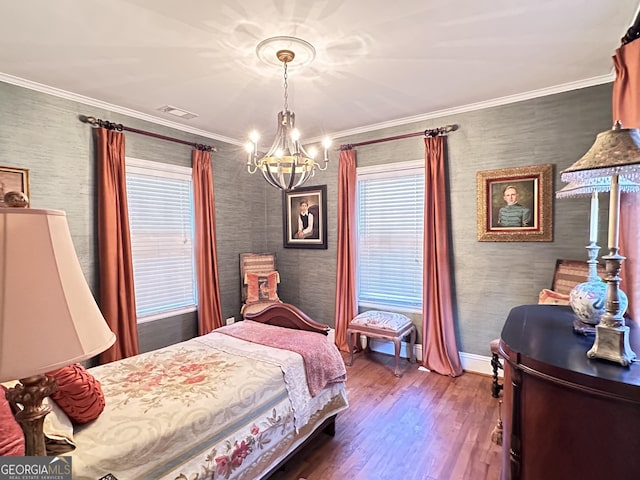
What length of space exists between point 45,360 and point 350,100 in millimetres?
3182

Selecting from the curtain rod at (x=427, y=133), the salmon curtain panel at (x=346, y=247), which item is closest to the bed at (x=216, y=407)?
the salmon curtain panel at (x=346, y=247)

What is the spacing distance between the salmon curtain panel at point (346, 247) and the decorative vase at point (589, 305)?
2817 mm

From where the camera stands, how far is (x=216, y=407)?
165 centimetres

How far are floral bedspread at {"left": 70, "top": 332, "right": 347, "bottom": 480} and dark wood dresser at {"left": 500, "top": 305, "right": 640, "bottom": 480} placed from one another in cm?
123

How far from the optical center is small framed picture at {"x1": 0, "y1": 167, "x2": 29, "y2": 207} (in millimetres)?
2604

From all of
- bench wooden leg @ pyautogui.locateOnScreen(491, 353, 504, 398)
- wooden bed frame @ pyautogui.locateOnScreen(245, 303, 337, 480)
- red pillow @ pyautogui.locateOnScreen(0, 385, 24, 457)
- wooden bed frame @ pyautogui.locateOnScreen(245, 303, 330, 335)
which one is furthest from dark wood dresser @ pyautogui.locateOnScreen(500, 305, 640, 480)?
bench wooden leg @ pyautogui.locateOnScreen(491, 353, 504, 398)

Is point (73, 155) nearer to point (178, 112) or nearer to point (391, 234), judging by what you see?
point (178, 112)

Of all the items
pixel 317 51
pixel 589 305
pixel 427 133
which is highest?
pixel 317 51

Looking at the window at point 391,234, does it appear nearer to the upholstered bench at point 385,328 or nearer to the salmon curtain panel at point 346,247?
the salmon curtain panel at point 346,247

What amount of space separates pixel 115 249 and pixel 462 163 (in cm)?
379

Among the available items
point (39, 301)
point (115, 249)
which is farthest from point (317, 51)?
point (115, 249)

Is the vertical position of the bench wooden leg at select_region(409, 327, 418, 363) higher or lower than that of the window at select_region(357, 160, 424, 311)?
lower

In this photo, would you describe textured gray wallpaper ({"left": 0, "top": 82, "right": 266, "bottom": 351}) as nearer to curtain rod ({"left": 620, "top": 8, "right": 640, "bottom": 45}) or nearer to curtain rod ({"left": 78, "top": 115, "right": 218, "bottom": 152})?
curtain rod ({"left": 78, "top": 115, "right": 218, "bottom": 152})

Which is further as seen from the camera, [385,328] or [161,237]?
[161,237]
